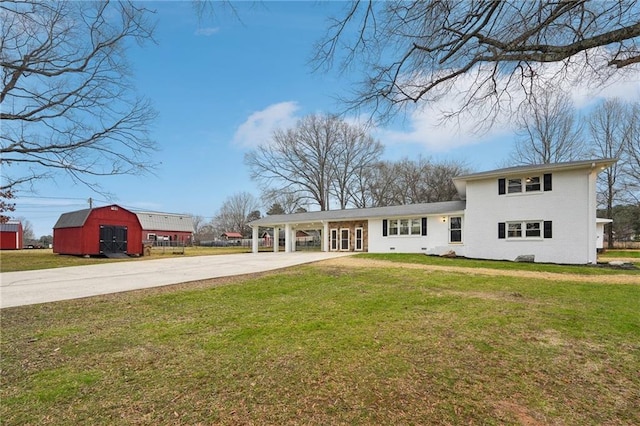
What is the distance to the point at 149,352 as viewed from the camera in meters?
3.86

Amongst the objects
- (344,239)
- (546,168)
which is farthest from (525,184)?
(344,239)

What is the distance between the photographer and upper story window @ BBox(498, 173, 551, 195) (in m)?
15.2

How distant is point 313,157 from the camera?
3834 centimetres

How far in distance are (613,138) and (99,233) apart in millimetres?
40320

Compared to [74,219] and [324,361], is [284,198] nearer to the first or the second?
[74,219]

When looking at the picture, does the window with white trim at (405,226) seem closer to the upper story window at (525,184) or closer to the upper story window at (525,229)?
the upper story window at (525,229)

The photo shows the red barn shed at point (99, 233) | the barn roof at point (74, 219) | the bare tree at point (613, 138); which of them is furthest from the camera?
the bare tree at point (613, 138)

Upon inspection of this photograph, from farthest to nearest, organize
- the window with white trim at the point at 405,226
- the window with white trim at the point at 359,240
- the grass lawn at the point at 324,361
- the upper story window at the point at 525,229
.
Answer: the window with white trim at the point at 359,240
the window with white trim at the point at 405,226
the upper story window at the point at 525,229
the grass lawn at the point at 324,361

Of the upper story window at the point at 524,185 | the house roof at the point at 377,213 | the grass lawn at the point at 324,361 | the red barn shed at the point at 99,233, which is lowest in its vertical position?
the grass lawn at the point at 324,361

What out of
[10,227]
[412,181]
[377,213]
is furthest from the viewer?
[10,227]

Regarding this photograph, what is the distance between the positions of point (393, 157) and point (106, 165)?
3113 cm

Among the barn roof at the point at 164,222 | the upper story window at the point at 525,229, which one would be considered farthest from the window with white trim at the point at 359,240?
the barn roof at the point at 164,222

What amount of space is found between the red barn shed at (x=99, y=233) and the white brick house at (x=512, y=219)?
699 inches

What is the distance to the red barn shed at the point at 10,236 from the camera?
39.4m
